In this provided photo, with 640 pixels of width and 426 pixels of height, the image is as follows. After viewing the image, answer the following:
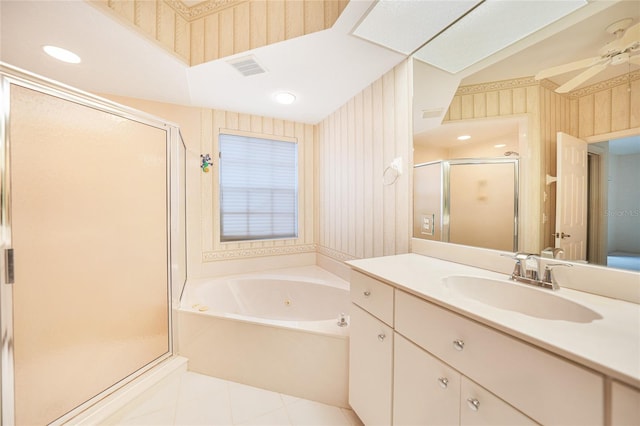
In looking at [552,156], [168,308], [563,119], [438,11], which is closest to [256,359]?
[168,308]

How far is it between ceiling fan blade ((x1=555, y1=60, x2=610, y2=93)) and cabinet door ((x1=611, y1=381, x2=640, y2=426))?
3.36ft

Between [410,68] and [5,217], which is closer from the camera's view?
[5,217]

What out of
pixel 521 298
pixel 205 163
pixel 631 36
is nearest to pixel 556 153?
pixel 631 36

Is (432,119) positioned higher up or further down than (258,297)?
higher up

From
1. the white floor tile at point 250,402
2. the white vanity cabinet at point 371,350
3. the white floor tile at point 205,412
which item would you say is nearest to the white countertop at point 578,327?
the white vanity cabinet at point 371,350

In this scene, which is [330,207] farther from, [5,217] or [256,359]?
[5,217]

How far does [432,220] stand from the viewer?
4.71 feet

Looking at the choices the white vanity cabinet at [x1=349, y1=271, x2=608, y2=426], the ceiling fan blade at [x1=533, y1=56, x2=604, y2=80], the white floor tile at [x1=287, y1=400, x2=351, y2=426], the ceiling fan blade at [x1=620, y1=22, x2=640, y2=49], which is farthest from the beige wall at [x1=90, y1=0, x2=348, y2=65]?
the white floor tile at [x1=287, y1=400, x2=351, y2=426]

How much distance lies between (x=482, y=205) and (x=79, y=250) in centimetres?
210

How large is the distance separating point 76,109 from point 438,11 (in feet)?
6.29

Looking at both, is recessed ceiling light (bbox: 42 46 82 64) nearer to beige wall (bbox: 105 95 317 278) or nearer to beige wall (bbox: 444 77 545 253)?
beige wall (bbox: 105 95 317 278)

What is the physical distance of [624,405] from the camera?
0.43 meters

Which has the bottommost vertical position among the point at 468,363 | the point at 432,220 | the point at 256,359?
the point at 256,359

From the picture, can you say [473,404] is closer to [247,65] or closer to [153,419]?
[153,419]
